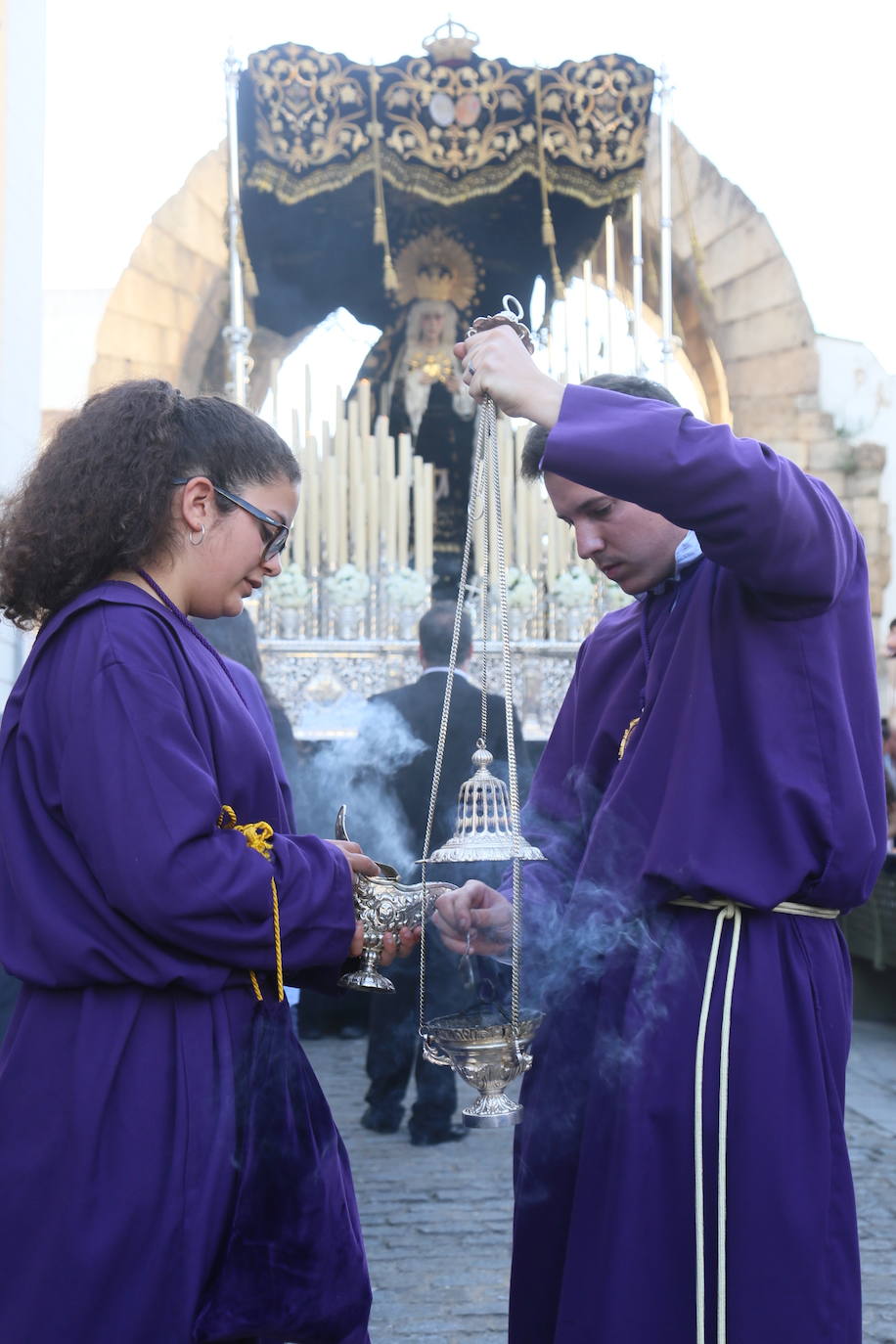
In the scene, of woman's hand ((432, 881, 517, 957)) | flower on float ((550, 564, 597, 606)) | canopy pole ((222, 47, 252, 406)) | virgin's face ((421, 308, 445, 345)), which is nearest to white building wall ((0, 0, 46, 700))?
canopy pole ((222, 47, 252, 406))

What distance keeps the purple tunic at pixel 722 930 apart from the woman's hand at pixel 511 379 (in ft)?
0.12

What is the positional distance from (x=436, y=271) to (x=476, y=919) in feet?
29.0

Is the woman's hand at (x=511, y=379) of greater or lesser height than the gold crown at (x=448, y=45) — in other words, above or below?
below

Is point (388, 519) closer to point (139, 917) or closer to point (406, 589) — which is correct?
point (406, 589)

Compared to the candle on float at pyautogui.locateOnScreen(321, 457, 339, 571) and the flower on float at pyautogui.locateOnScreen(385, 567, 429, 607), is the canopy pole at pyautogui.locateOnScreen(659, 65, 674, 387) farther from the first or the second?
the candle on float at pyautogui.locateOnScreen(321, 457, 339, 571)

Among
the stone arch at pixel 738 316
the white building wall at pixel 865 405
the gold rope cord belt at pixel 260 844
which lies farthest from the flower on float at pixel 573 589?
the gold rope cord belt at pixel 260 844

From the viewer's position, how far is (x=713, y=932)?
192 cm

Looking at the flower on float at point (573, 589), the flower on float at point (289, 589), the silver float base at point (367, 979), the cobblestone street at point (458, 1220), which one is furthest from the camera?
the flower on float at point (573, 589)

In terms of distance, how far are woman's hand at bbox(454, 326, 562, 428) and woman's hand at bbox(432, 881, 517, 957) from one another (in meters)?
0.84

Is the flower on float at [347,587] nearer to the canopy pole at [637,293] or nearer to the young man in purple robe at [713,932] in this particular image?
→ the canopy pole at [637,293]

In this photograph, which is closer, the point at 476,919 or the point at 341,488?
the point at 476,919

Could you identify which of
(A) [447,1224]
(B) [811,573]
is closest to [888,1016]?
(A) [447,1224]

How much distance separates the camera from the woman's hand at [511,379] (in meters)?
1.84

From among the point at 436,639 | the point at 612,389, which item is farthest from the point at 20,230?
the point at 612,389
